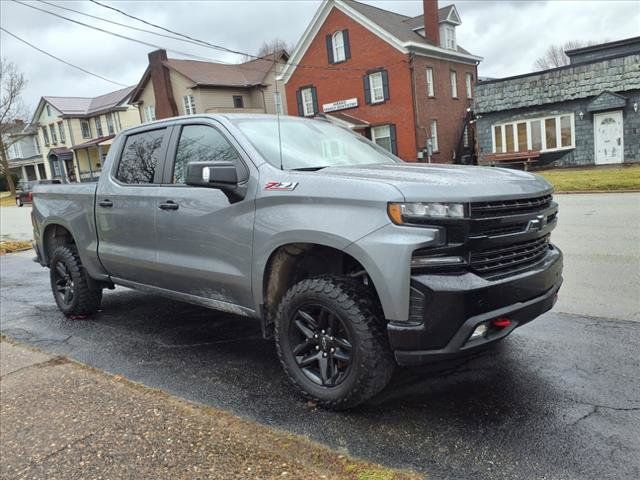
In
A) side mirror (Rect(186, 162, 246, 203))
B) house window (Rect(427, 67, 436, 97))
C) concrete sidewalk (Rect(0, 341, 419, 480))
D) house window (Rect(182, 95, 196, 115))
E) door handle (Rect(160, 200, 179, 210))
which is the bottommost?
concrete sidewalk (Rect(0, 341, 419, 480))

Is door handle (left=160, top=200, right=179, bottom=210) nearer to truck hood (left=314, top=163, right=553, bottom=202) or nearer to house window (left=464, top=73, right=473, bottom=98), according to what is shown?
truck hood (left=314, top=163, right=553, bottom=202)

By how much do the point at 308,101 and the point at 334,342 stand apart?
101 feet

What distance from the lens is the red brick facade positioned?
28656 mm

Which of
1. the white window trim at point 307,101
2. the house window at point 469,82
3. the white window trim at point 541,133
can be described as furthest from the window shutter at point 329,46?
the white window trim at point 541,133

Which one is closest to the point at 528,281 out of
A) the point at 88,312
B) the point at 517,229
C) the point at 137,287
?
the point at 517,229

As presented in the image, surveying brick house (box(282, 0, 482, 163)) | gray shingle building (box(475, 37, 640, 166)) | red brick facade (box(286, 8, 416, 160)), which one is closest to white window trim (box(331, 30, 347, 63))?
brick house (box(282, 0, 482, 163))

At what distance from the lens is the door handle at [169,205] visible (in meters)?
4.27

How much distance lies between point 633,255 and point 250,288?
567 cm

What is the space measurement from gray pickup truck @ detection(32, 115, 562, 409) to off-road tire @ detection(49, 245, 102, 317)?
1.02m

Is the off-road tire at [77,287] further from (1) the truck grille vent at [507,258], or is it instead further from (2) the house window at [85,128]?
(2) the house window at [85,128]

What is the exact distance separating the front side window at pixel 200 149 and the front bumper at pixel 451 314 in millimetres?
1725

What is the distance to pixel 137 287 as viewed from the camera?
507 centimetres

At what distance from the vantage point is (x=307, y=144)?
4242mm

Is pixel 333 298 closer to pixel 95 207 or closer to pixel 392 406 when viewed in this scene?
pixel 392 406
